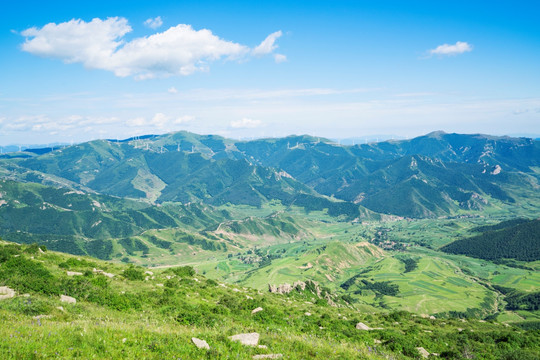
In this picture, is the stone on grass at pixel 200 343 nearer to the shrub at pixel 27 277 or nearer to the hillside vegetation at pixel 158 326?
the hillside vegetation at pixel 158 326

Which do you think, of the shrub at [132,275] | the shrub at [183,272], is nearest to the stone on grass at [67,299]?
the shrub at [132,275]

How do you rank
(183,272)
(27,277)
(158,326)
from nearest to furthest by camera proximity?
(158,326) < (27,277) < (183,272)

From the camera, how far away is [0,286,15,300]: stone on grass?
905 inches

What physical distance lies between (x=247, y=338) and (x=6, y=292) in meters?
21.6

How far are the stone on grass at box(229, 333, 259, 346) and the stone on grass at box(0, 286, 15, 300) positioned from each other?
19468mm

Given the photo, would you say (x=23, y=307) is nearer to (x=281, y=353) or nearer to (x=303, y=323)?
(x=281, y=353)

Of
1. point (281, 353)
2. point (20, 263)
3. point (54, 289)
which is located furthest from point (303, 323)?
point (20, 263)

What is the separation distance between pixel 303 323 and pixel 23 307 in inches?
1031

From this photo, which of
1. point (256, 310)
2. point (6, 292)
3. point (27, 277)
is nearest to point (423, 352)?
point (256, 310)

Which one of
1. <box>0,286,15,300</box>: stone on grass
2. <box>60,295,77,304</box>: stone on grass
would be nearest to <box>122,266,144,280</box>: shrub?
<box>60,295,77,304</box>: stone on grass

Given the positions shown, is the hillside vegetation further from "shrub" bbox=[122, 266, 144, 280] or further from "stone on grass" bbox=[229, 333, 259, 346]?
"stone on grass" bbox=[229, 333, 259, 346]

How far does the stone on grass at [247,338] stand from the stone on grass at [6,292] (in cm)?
1947

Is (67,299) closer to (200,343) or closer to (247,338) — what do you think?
(200,343)

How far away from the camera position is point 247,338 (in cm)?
1784
